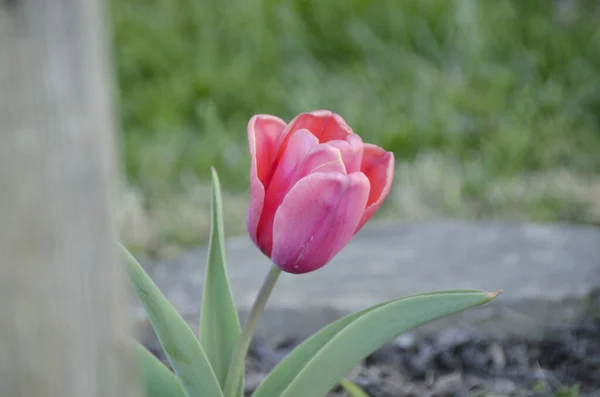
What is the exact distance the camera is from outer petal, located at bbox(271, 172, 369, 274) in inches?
38.0

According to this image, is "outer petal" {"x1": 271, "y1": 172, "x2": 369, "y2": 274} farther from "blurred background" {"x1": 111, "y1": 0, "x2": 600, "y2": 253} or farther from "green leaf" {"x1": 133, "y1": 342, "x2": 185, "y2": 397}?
"blurred background" {"x1": 111, "y1": 0, "x2": 600, "y2": 253}

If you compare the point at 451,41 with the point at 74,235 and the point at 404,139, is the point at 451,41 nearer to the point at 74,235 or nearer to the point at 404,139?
the point at 404,139

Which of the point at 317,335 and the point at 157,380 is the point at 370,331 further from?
the point at 157,380

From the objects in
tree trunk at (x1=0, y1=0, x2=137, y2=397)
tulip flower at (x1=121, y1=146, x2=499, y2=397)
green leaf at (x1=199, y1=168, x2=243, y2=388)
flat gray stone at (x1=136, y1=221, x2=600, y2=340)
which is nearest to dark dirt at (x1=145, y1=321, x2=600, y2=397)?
flat gray stone at (x1=136, y1=221, x2=600, y2=340)

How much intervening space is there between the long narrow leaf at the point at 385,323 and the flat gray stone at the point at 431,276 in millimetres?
1036

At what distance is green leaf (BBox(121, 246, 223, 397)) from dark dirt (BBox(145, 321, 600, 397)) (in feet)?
2.11

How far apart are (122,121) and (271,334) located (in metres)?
2.31

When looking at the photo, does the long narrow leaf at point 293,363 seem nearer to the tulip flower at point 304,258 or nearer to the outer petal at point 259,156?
the tulip flower at point 304,258

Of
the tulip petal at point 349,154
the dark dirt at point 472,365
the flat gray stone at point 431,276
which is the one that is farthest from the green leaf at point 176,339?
the flat gray stone at point 431,276

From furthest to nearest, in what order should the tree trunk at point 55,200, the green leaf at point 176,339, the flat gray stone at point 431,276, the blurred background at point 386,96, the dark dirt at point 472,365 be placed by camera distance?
the blurred background at point 386,96 < the flat gray stone at point 431,276 < the dark dirt at point 472,365 < the green leaf at point 176,339 < the tree trunk at point 55,200

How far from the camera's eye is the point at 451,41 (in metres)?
4.38

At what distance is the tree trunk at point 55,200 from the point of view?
61 cm

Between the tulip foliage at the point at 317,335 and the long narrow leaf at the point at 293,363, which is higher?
the tulip foliage at the point at 317,335

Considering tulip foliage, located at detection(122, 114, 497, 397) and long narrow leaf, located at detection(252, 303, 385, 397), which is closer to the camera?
tulip foliage, located at detection(122, 114, 497, 397)
